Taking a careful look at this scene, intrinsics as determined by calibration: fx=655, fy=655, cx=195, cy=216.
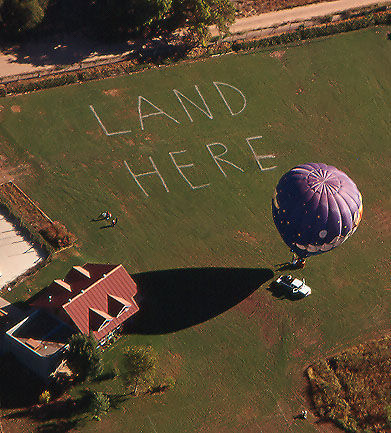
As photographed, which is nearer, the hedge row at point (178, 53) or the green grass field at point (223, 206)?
the green grass field at point (223, 206)

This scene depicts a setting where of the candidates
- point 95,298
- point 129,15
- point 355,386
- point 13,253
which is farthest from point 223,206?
point 129,15

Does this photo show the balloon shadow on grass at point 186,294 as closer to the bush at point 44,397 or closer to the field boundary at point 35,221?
the field boundary at point 35,221

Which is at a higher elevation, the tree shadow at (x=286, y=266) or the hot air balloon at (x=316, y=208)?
the hot air balloon at (x=316, y=208)

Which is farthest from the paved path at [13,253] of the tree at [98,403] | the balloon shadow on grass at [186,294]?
the tree at [98,403]

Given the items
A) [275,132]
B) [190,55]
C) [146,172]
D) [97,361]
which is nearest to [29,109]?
[146,172]

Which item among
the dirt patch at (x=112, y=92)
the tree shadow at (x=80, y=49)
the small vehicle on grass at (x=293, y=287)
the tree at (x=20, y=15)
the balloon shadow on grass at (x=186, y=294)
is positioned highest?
the tree at (x=20, y=15)

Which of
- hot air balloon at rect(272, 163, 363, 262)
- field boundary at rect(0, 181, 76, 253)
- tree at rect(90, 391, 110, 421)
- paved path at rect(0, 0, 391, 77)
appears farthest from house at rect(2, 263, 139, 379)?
paved path at rect(0, 0, 391, 77)
